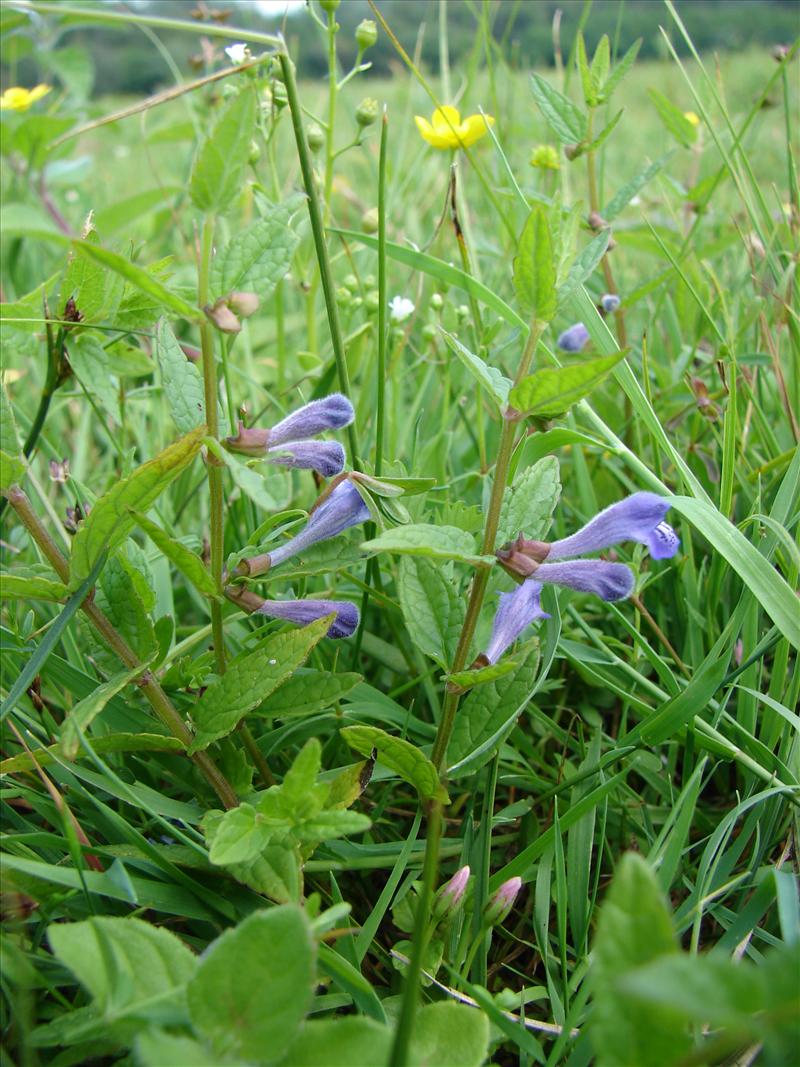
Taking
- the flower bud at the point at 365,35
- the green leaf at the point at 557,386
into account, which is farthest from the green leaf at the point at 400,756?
the flower bud at the point at 365,35

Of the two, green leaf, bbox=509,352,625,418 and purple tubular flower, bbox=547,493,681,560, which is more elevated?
green leaf, bbox=509,352,625,418

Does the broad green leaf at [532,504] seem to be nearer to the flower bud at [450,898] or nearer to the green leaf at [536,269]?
the green leaf at [536,269]

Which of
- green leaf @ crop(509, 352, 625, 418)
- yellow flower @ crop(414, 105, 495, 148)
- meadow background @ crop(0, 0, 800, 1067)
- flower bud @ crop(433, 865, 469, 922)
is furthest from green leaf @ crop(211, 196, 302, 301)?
yellow flower @ crop(414, 105, 495, 148)

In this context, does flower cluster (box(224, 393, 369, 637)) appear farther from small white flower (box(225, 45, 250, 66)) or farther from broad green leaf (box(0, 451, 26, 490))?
small white flower (box(225, 45, 250, 66))

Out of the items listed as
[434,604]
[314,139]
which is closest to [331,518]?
[434,604]

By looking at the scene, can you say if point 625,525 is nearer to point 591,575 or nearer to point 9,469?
point 591,575

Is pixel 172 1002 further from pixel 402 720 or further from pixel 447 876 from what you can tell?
pixel 402 720

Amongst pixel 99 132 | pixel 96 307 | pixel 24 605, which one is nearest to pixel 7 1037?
pixel 24 605
